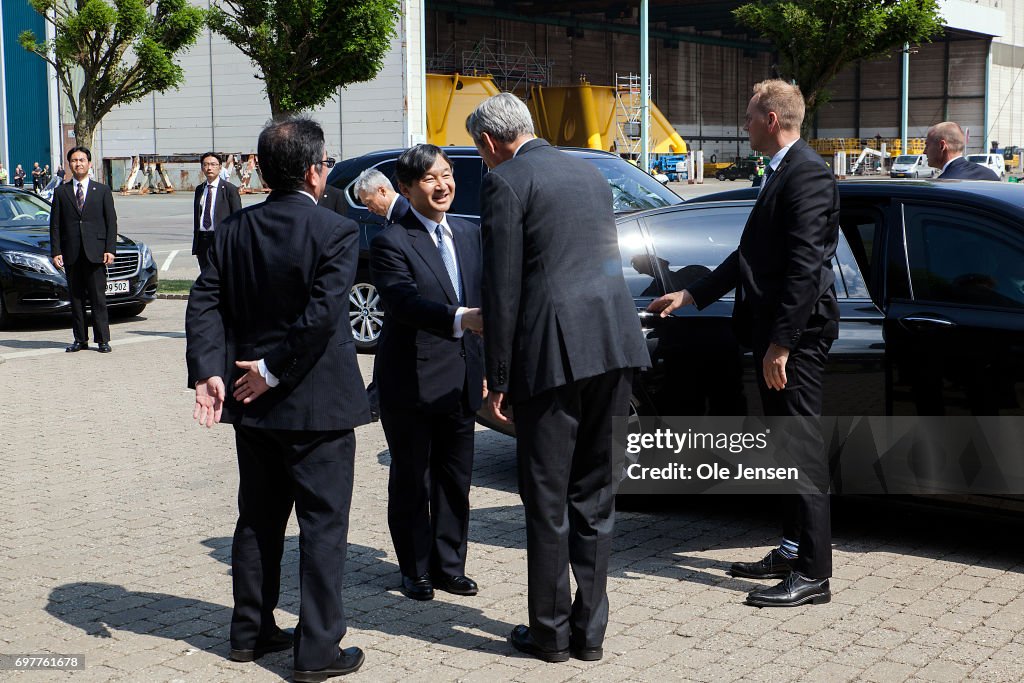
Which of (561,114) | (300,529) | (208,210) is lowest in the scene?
(300,529)

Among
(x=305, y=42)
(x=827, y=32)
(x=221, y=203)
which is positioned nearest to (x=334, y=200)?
(x=221, y=203)

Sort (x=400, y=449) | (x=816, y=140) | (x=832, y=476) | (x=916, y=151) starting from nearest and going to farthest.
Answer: (x=400, y=449), (x=832, y=476), (x=916, y=151), (x=816, y=140)

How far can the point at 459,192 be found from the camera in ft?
35.2

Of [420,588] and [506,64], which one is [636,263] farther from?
[506,64]

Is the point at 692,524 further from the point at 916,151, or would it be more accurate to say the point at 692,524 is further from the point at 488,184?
the point at 916,151

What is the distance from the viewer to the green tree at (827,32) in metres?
22.5

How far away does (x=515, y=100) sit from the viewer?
4.15 metres

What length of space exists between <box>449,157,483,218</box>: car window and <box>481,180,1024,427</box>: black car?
4.82m

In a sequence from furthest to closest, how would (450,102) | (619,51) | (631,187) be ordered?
(619,51), (450,102), (631,187)

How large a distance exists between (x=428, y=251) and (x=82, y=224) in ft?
25.9

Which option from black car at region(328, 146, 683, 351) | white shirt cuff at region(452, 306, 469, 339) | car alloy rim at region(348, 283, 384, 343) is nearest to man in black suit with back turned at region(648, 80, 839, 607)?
white shirt cuff at region(452, 306, 469, 339)

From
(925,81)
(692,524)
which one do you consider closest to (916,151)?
(925,81)

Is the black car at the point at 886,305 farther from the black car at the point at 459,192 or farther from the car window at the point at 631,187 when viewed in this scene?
the car window at the point at 631,187

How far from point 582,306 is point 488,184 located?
1.66ft
